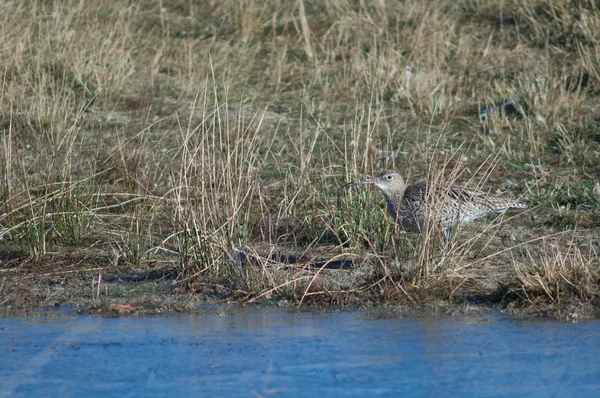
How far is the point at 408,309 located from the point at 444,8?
26.0ft

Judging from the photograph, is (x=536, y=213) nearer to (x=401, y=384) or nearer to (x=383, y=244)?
(x=383, y=244)

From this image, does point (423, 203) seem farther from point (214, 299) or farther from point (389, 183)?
point (214, 299)

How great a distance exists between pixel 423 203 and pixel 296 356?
2325mm

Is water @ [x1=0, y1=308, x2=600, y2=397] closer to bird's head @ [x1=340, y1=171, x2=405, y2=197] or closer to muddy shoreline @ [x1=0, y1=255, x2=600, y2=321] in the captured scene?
muddy shoreline @ [x1=0, y1=255, x2=600, y2=321]

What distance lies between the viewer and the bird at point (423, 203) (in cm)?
763

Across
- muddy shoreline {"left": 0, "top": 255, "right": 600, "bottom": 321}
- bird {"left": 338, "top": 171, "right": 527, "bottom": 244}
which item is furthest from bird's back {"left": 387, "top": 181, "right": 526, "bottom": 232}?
muddy shoreline {"left": 0, "top": 255, "right": 600, "bottom": 321}

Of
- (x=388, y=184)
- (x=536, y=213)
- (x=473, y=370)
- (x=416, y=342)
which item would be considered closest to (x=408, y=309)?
(x=416, y=342)

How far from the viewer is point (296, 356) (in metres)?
5.52

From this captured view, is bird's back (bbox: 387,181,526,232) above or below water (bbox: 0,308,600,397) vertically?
below

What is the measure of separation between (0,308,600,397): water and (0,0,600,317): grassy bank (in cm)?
47

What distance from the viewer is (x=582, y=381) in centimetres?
504

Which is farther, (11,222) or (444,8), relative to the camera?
(444,8)

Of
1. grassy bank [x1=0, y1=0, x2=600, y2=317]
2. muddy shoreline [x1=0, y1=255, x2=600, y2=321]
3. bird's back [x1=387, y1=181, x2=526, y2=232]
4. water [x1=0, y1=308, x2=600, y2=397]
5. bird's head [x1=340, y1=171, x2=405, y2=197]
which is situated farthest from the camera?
bird's head [x1=340, y1=171, x2=405, y2=197]

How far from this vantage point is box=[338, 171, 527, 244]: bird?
7.63m
